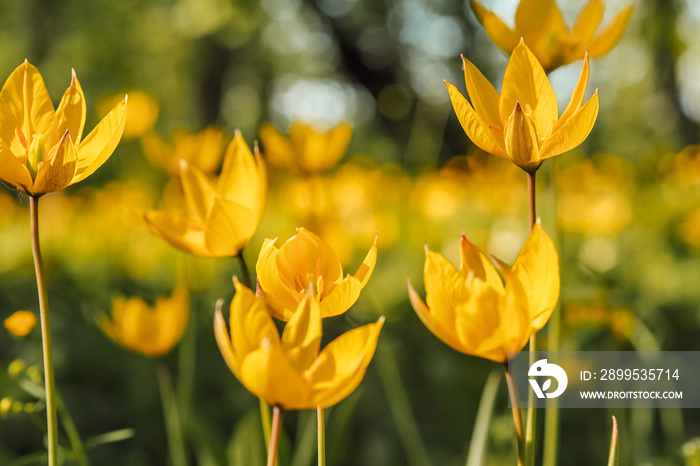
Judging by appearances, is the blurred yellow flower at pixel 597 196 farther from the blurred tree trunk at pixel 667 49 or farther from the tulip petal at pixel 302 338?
the blurred tree trunk at pixel 667 49

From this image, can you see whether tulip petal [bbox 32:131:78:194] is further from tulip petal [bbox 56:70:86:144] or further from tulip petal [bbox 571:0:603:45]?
tulip petal [bbox 571:0:603:45]

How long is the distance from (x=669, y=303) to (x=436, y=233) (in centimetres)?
105

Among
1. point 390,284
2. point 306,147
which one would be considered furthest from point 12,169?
point 390,284

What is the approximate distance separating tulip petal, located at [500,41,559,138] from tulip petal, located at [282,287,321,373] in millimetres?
303

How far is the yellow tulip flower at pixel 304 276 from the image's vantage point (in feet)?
1.68

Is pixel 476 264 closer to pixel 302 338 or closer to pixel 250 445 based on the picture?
pixel 302 338

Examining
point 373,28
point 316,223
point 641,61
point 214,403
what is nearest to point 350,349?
point 316,223

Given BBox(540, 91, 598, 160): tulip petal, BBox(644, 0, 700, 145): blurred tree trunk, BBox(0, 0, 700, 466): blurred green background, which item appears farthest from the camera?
BBox(644, 0, 700, 145): blurred tree trunk

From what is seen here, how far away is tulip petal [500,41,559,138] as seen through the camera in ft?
1.96

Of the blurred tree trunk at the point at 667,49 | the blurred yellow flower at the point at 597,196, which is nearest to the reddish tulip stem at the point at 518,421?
the blurred yellow flower at the point at 597,196

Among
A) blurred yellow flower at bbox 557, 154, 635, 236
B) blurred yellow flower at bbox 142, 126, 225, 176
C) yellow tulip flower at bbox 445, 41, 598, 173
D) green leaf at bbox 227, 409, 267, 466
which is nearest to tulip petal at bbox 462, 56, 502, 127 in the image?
yellow tulip flower at bbox 445, 41, 598, 173

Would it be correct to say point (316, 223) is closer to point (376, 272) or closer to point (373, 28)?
point (376, 272)

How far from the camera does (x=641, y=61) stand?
13117 mm

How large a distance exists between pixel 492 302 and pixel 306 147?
55.6 inches
